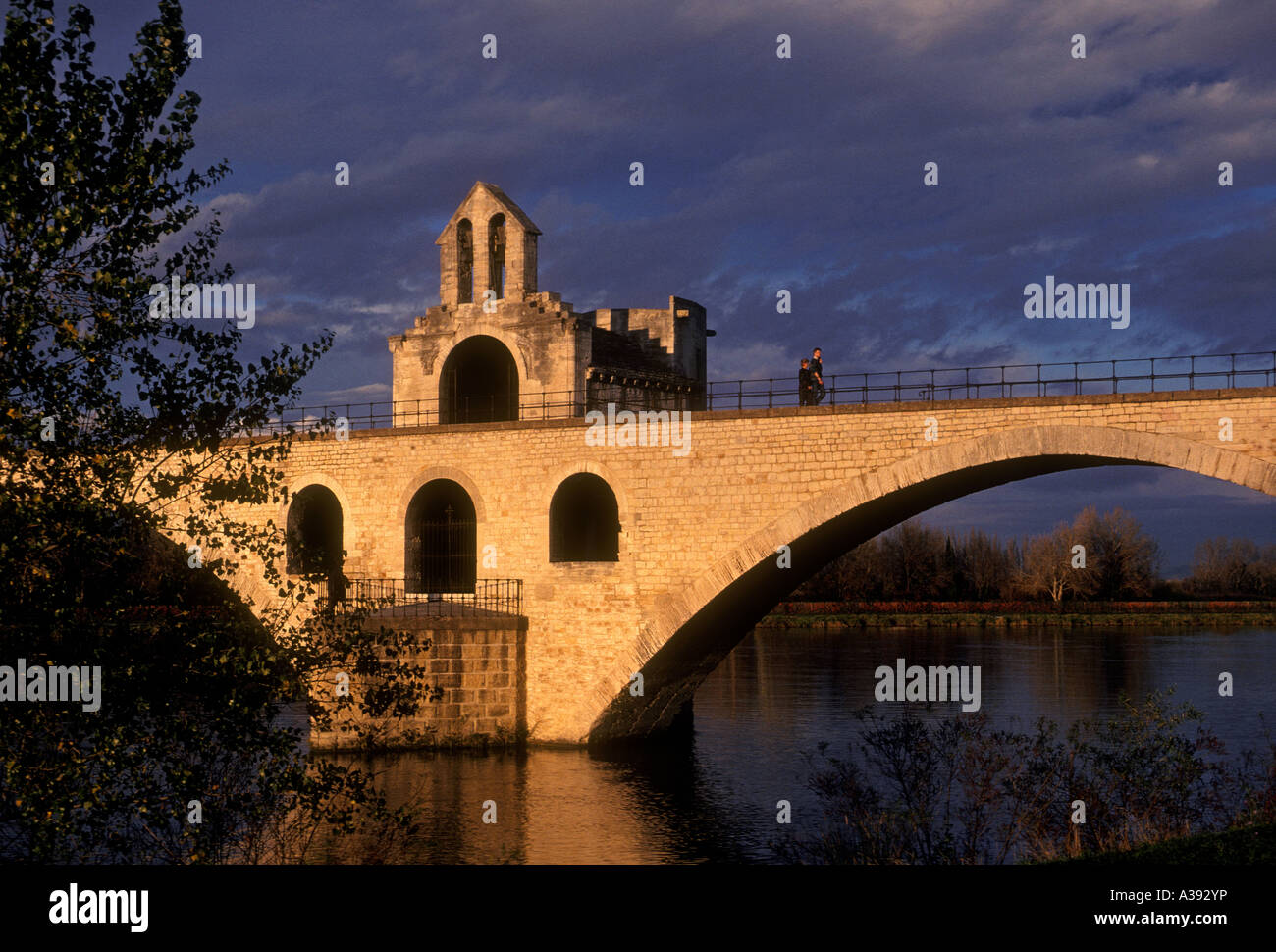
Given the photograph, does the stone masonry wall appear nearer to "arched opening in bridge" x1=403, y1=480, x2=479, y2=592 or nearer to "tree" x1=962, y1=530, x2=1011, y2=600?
"arched opening in bridge" x1=403, y1=480, x2=479, y2=592

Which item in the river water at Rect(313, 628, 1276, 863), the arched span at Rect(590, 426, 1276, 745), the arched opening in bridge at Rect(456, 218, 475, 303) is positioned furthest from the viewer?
the arched opening in bridge at Rect(456, 218, 475, 303)

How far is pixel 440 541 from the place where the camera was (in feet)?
100

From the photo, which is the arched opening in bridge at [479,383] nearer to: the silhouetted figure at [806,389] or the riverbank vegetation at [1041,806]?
the silhouetted figure at [806,389]

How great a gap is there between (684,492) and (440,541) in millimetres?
7521

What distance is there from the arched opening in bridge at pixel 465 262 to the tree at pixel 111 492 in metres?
19.9

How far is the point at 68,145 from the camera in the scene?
11.2 meters

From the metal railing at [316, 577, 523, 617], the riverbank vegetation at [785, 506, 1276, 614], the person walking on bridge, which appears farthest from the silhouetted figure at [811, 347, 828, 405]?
the riverbank vegetation at [785, 506, 1276, 614]

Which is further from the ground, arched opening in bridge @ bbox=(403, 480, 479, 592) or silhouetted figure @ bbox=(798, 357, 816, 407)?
silhouetted figure @ bbox=(798, 357, 816, 407)

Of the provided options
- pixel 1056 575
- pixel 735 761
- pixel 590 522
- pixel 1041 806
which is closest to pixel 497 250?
pixel 590 522

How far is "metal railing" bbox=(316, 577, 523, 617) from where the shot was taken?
27109 millimetres

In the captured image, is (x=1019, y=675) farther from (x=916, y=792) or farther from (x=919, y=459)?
(x=916, y=792)

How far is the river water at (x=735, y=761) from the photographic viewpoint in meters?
20.0

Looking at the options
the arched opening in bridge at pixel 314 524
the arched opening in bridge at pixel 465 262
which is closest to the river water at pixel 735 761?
the arched opening in bridge at pixel 314 524

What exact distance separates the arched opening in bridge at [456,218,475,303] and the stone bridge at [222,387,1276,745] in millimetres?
4585
